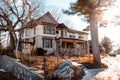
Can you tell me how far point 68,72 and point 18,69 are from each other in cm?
374

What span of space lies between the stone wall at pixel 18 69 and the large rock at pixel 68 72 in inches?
46.0

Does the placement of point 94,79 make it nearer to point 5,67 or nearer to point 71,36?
point 5,67

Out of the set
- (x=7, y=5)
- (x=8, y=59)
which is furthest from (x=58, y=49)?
(x=8, y=59)

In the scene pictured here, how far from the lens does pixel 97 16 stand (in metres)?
23.7

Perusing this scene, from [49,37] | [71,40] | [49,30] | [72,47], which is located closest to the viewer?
[49,37]

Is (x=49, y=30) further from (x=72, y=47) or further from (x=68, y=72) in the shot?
(x=68, y=72)

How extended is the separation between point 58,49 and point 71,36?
8429 mm

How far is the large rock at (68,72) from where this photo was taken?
46.8 ft

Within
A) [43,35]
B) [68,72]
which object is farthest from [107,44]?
[68,72]

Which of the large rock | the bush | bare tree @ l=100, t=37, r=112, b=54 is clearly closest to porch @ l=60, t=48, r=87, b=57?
the bush

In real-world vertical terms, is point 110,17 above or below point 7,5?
below

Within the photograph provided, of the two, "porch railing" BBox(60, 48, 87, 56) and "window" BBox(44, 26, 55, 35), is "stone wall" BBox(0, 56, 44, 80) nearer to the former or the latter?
"porch railing" BBox(60, 48, 87, 56)

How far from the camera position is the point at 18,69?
15.9 metres

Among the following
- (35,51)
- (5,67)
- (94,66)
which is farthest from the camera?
(35,51)
